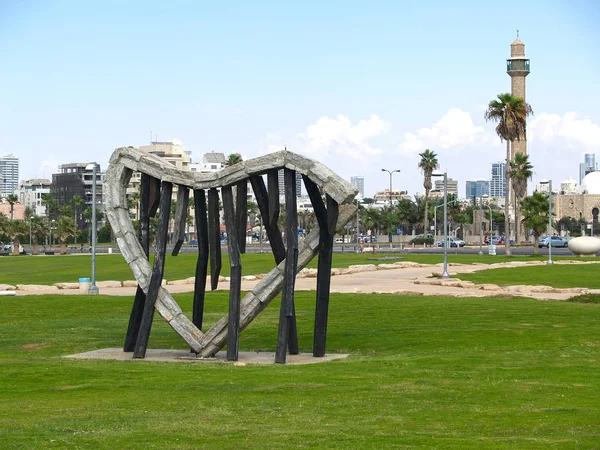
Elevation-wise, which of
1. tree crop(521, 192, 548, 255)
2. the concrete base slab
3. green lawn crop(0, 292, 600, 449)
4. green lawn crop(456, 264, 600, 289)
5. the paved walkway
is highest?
tree crop(521, 192, 548, 255)

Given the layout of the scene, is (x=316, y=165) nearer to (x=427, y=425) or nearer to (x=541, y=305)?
(x=427, y=425)

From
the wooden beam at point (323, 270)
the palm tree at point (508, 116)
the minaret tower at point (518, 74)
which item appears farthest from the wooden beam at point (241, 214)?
the minaret tower at point (518, 74)

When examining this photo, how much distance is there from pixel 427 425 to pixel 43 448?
5095 millimetres

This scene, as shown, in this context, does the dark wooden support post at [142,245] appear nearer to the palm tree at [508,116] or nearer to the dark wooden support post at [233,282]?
the dark wooden support post at [233,282]

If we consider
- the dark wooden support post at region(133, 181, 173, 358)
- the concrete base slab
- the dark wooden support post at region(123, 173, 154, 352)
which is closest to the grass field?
the dark wooden support post at region(123, 173, 154, 352)

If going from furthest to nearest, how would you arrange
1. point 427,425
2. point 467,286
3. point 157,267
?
1. point 467,286
2. point 157,267
3. point 427,425

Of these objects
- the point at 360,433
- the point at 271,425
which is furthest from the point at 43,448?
the point at 360,433

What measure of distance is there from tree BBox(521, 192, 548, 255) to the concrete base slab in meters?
90.2

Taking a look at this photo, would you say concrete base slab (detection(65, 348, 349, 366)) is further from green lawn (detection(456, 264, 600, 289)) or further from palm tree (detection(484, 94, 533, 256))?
palm tree (detection(484, 94, 533, 256))

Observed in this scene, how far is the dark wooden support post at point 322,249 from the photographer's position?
72.2ft

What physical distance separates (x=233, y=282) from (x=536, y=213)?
310ft

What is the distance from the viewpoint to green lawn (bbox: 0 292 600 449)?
13.2 metres

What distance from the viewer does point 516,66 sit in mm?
154375

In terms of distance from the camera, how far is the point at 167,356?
2362 centimetres
